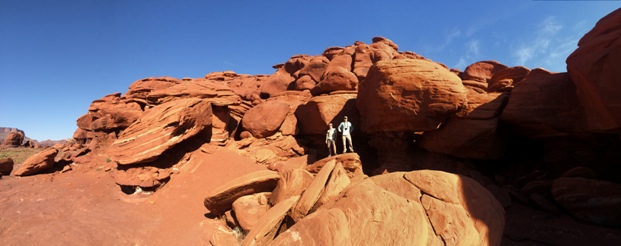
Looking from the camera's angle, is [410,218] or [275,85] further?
[275,85]

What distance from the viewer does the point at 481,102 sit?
12.0 metres

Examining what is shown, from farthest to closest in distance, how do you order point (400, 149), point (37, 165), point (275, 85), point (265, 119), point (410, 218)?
point (275, 85) < point (265, 119) < point (400, 149) < point (37, 165) < point (410, 218)

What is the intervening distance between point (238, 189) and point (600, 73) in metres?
13.0

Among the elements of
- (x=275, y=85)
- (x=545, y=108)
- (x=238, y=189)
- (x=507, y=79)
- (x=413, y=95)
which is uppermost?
(x=275, y=85)

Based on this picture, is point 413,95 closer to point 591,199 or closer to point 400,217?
point 591,199

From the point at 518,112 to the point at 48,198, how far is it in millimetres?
21398

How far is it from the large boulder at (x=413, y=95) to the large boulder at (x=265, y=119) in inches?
258

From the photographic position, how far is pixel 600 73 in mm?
7832

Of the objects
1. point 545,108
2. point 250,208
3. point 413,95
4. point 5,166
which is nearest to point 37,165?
point 5,166

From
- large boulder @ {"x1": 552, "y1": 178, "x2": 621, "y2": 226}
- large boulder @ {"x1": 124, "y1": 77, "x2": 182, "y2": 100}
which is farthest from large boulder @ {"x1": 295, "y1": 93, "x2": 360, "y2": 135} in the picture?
large boulder @ {"x1": 124, "y1": 77, "x2": 182, "y2": 100}

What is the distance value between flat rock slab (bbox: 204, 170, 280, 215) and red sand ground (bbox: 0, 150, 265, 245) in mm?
685

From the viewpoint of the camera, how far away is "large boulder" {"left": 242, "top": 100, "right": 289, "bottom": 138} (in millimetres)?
16391

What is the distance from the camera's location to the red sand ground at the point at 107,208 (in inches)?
321

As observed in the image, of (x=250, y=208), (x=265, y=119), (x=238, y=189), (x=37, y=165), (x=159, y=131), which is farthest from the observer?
(x=265, y=119)
